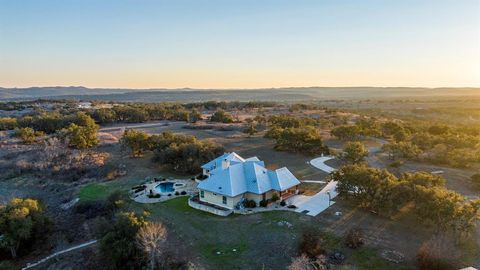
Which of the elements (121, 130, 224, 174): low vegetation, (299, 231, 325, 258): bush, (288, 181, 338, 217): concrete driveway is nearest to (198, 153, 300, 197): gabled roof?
(288, 181, 338, 217): concrete driveway

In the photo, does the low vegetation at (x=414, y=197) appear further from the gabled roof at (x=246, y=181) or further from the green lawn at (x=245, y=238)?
the green lawn at (x=245, y=238)

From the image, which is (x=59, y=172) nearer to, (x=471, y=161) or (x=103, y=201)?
(x=103, y=201)

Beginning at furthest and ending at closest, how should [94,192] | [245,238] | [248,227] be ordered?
[94,192], [248,227], [245,238]

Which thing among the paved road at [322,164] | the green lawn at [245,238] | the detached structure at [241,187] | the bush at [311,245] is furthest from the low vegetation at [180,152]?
the bush at [311,245]

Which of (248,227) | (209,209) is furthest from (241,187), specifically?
(248,227)

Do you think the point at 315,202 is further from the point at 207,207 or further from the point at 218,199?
the point at 207,207

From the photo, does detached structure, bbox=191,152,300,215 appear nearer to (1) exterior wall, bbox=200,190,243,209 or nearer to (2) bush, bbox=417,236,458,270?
(1) exterior wall, bbox=200,190,243,209

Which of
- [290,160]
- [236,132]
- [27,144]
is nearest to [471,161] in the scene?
[290,160]

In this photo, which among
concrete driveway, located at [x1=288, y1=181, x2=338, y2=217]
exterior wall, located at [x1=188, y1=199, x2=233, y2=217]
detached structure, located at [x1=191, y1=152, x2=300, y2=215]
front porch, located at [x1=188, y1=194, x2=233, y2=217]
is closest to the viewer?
exterior wall, located at [x1=188, y1=199, x2=233, y2=217]
